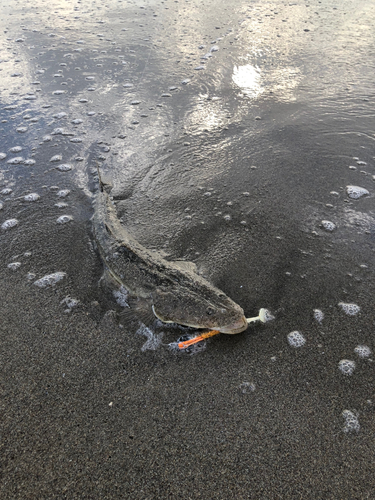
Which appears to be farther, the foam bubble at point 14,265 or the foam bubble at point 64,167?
the foam bubble at point 64,167

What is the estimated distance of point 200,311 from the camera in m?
2.64

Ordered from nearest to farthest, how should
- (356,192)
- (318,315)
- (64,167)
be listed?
(318,315) < (356,192) < (64,167)

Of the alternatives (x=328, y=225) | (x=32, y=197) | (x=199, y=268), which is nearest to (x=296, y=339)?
(x=199, y=268)

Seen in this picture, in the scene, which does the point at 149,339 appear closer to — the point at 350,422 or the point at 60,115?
the point at 350,422

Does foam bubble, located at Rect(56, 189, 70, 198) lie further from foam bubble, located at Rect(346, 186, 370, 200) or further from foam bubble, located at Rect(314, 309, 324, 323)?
foam bubble, located at Rect(346, 186, 370, 200)

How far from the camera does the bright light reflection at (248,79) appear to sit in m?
5.97

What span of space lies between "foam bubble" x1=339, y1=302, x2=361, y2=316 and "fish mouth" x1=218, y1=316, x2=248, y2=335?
38.4 inches

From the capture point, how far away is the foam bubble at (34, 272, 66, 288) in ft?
10.5

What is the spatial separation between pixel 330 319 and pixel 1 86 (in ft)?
24.2

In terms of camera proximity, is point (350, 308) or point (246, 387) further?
point (350, 308)

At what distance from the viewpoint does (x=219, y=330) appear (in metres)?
2.59

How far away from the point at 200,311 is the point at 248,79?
17.8ft

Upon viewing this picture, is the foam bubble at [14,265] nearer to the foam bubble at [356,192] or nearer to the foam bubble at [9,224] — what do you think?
the foam bubble at [9,224]

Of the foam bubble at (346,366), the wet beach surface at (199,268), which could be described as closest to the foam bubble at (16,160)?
the wet beach surface at (199,268)
